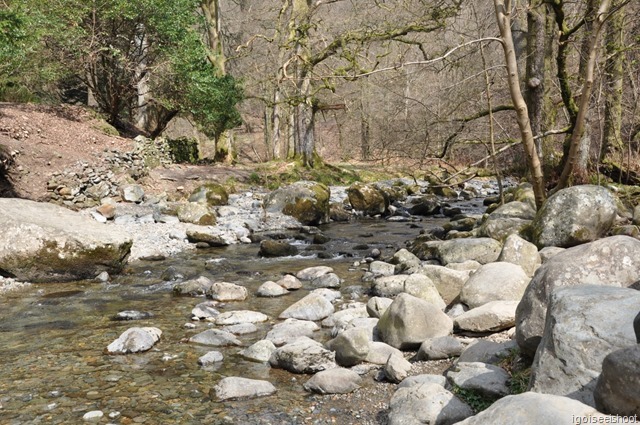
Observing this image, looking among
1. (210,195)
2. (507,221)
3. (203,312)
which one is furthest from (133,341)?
(210,195)

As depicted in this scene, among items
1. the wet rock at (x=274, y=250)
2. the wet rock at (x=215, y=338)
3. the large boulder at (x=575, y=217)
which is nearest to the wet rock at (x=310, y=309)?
the wet rock at (x=215, y=338)

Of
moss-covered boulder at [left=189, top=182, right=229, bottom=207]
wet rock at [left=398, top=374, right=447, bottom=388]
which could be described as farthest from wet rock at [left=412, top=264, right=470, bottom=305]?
moss-covered boulder at [left=189, top=182, right=229, bottom=207]

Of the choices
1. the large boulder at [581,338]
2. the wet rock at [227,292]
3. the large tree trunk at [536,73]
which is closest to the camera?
the large boulder at [581,338]

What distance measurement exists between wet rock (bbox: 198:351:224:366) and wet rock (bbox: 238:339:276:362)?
24 centimetres

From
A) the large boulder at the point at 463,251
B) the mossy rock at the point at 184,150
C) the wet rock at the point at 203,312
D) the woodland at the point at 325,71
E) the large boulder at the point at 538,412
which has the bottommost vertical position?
the wet rock at the point at 203,312

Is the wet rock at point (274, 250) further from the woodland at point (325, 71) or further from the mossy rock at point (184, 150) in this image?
the mossy rock at point (184, 150)

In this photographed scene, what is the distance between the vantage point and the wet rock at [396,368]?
15.8 ft

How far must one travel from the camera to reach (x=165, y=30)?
1864 cm

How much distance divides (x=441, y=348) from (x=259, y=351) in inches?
68.8

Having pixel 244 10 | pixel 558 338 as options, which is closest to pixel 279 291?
pixel 558 338

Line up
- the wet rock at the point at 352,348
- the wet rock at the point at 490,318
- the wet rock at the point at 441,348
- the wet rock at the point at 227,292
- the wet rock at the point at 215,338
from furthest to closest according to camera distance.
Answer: the wet rock at the point at 227,292 < the wet rock at the point at 215,338 < the wet rock at the point at 490,318 < the wet rock at the point at 352,348 < the wet rock at the point at 441,348

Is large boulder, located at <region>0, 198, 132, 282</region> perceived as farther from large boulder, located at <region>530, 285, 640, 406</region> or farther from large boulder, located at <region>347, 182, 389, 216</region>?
large boulder, located at <region>347, 182, 389, 216</region>

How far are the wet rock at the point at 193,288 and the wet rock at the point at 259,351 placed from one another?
267 centimetres

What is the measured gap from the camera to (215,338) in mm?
6066
